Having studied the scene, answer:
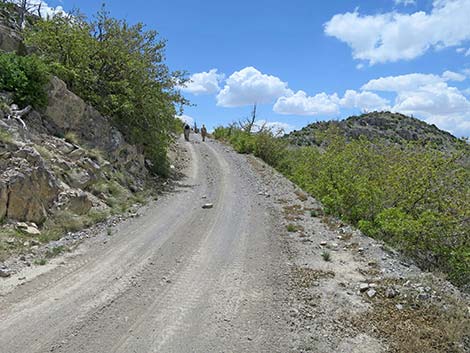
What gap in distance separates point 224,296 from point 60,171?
6.64 m

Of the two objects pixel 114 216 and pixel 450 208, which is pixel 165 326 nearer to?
pixel 114 216

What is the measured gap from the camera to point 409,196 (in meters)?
11.1

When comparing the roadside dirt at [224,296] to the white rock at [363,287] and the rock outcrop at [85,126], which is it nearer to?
the white rock at [363,287]

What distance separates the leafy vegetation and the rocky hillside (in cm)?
106

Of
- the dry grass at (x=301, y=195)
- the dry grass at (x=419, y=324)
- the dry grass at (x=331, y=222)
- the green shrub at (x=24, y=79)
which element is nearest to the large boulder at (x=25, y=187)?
the green shrub at (x=24, y=79)

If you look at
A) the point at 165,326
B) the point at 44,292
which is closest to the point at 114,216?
the point at 44,292

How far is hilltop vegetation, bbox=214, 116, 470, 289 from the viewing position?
30.6ft

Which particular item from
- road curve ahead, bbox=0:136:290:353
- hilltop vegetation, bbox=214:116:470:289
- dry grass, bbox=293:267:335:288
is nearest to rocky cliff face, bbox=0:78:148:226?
road curve ahead, bbox=0:136:290:353

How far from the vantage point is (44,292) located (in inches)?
225

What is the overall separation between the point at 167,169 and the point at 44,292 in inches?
498

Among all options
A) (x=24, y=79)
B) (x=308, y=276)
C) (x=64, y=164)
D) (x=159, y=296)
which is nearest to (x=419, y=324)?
(x=308, y=276)

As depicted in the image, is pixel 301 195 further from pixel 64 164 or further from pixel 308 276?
pixel 64 164

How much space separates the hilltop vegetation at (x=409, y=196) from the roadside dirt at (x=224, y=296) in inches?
51.1

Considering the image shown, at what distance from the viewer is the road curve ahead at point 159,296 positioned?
14.8 ft
